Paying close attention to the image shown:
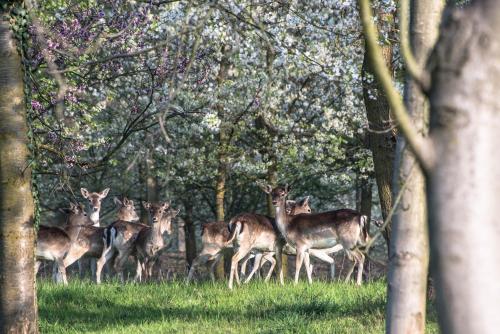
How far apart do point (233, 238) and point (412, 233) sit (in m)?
11.3

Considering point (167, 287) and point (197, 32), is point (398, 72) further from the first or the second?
point (197, 32)


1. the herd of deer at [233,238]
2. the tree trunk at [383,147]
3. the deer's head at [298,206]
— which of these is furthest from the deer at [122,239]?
the tree trunk at [383,147]

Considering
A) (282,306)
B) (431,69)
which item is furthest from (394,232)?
(282,306)

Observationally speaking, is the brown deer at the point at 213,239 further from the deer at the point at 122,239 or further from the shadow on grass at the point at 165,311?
the shadow on grass at the point at 165,311

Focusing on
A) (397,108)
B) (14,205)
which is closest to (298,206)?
(14,205)

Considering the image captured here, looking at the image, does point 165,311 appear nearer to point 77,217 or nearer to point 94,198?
point 77,217

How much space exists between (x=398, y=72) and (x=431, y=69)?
42.7 ft

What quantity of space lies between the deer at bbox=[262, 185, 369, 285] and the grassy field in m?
4.18

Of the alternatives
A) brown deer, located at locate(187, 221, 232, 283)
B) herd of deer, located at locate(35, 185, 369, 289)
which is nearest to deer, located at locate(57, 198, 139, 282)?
herd of deer, located at locate(35, 185, 369, 289)

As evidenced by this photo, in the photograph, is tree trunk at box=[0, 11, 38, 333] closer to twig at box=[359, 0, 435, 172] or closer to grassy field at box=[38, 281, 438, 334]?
grassy field at box=[38, 281, 438, 334]

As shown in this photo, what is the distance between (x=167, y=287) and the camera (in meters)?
12.9

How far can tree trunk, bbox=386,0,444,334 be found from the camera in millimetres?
5777

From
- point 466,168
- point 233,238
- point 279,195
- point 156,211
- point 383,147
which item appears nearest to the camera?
point 466,168

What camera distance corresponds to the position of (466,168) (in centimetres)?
298
